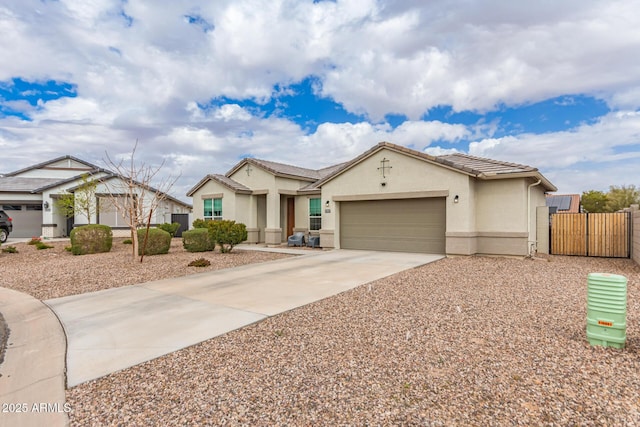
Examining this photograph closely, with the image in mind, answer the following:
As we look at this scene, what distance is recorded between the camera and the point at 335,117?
21453mm

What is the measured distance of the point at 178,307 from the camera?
6.02m

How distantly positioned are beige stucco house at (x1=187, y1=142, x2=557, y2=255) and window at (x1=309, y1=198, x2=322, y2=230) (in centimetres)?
5

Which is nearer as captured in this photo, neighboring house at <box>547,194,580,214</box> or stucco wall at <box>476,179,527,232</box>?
stucco wall at <box>476,179,527,232</box>

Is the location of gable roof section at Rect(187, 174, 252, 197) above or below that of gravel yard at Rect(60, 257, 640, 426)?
above

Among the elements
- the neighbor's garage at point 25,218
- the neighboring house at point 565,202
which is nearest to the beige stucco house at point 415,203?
the neighbor's garage at point 25,218

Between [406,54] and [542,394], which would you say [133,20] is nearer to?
[406,54]

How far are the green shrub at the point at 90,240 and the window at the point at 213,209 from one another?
19.3 ft

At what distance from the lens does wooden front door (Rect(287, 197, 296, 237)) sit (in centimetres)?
1917

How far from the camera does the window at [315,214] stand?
58.5 feet

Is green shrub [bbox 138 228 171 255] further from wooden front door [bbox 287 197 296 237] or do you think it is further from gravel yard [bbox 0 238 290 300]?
wooden front door [bbox 287 197 296 237]

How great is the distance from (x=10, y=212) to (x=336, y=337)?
3084cm

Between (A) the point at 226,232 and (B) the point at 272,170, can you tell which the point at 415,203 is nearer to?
(B) the point at 272,170

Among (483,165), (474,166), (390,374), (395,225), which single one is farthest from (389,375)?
(483,165)

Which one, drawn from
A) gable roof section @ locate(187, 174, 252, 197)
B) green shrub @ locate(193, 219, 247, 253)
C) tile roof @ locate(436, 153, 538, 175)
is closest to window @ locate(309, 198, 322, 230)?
gable roof section @ locate(187, 174, 252, 197)
